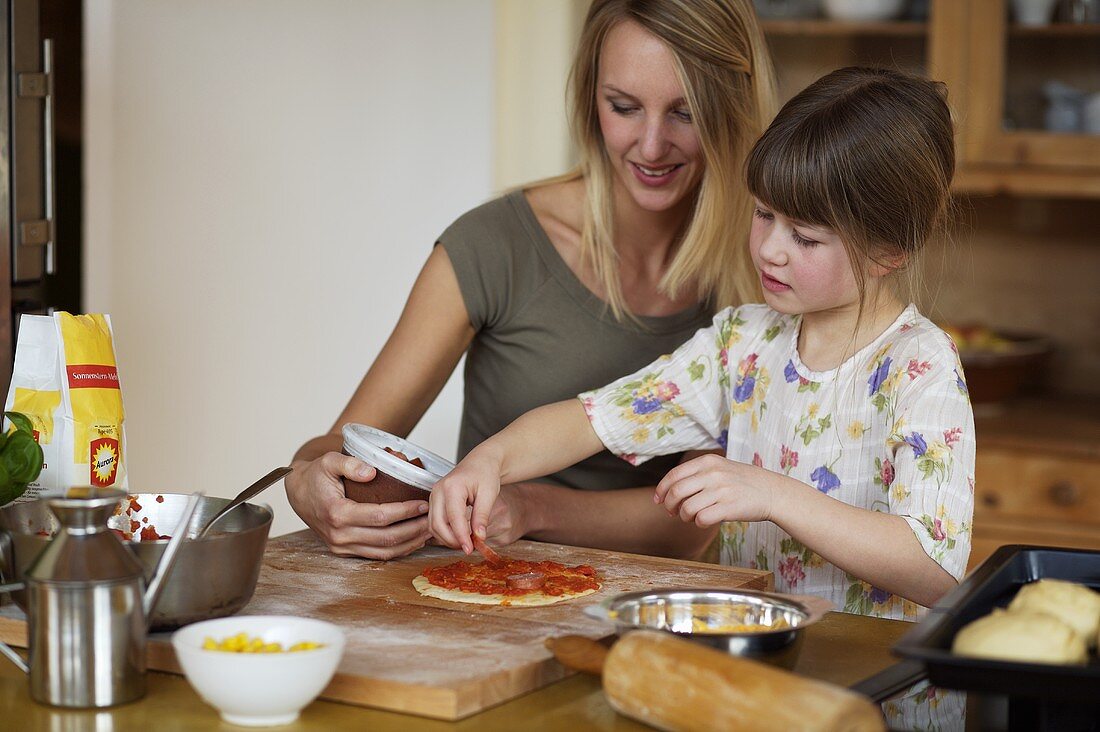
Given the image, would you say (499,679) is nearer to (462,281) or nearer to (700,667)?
(700,667)

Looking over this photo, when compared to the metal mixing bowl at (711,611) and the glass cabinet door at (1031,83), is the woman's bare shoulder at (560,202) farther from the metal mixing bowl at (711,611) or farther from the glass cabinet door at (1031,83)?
the glass cabinet door at (1031,83)

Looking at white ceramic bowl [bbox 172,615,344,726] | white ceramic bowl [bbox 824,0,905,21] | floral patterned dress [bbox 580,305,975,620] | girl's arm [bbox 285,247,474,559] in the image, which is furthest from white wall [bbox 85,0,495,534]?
white ceramic bowl [bbox 172,615,344,726]

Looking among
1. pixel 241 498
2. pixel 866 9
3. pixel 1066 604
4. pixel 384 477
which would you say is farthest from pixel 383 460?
pixel 866 9

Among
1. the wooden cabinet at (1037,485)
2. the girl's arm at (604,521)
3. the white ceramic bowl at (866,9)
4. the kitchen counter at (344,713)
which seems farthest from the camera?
the white ceramic bowl at (866,9)

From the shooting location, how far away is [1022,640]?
0.95 meters

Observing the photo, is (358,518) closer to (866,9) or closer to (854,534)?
(854,534)

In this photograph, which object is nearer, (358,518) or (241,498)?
(241,498)

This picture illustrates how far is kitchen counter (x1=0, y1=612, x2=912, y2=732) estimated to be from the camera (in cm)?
102

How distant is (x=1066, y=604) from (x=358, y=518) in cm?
77

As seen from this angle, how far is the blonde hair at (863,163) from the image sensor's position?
145 cm

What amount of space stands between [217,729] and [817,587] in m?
0.83

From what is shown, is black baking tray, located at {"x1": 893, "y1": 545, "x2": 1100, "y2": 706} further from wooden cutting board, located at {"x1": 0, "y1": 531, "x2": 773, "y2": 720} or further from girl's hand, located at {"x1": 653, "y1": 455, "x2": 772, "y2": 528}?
wooden cutting board, located at {"x1": 0, "y1": 531, "x2": 773, "y2": 720}

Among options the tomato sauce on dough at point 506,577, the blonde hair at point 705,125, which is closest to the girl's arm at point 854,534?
the tomato sauce on dough at point 506,577

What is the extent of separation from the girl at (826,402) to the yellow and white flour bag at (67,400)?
363 millimetres
